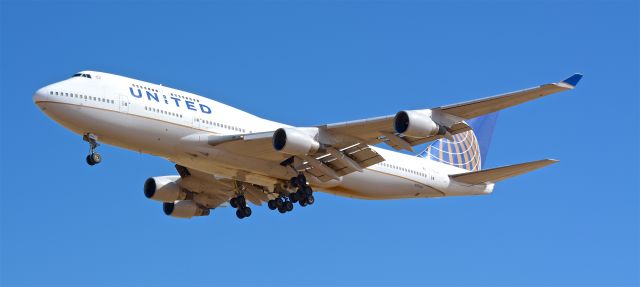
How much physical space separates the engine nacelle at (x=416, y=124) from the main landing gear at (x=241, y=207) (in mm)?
10913

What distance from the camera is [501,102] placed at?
38.2m

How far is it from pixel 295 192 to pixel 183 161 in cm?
518

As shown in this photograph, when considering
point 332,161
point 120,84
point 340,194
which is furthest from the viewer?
point 340,194

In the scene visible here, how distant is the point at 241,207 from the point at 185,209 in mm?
3447

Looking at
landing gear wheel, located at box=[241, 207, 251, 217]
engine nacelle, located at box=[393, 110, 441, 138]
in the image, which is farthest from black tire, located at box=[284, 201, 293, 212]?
engine nacelle, located at box=[393, 110, 441, 138]

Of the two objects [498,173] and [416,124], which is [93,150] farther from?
[498,173]

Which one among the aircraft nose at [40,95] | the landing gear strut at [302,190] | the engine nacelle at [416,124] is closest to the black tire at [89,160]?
the aircraft nose at [40,95]

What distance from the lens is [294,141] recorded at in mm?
40656

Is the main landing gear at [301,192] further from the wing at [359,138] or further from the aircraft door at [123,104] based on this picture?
the aircraft door at [123,104]

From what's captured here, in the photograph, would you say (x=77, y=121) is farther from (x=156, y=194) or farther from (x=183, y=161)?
(x=156, y=194)

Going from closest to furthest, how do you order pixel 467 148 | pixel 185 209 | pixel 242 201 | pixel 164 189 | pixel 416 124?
pixel 416 124
pixel 242 201
pixel 164 189
pixel 185 209
pixel 467 148

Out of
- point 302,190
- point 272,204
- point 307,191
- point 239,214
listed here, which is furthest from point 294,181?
point 239,214

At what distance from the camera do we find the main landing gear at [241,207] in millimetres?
47781

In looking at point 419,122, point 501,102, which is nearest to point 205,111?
point 419,122
